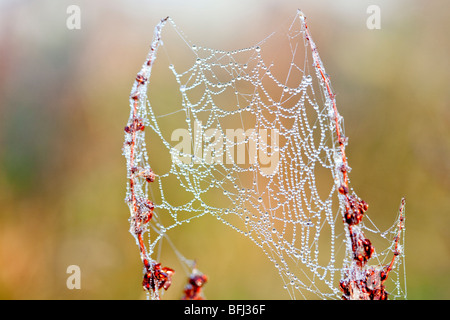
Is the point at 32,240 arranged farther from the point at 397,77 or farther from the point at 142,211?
the point at 397,77

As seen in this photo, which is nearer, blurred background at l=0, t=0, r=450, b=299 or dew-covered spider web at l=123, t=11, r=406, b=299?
dew-covered spider web at l=123, t=11, r=406, b=299

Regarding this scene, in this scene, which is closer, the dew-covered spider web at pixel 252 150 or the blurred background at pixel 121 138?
the dew-covered spider web at pixel 252 150

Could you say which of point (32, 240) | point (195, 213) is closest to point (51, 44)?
point (32, 240)

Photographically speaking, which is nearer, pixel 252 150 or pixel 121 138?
pixel 252 150
